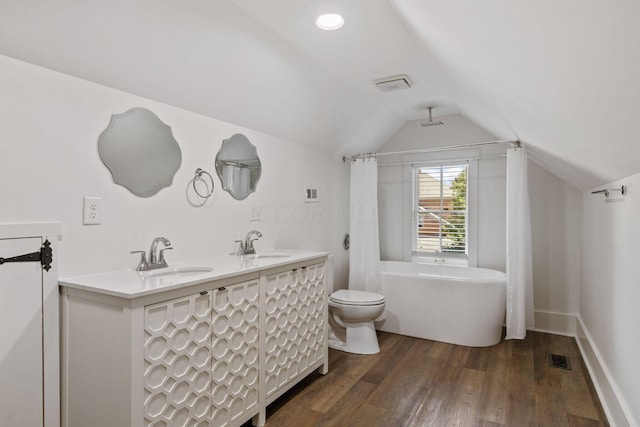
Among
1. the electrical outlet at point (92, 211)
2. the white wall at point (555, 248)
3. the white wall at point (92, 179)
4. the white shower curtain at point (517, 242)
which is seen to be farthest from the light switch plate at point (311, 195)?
the white wall at point (555, 248)

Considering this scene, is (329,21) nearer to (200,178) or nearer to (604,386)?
(200,178)

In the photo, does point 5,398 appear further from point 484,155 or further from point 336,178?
point 484,155

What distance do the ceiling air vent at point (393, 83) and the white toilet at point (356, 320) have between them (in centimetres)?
180

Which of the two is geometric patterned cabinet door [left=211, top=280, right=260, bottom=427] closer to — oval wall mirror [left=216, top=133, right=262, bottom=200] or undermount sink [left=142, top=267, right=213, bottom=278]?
undermount sink [left=142, top=267, right=213, bottom=278]

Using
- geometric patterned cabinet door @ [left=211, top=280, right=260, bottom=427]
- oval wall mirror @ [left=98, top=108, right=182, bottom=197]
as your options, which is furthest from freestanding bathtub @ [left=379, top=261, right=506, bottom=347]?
oval wall mirror @ [left=98, top=108, right=182, bottom=197]

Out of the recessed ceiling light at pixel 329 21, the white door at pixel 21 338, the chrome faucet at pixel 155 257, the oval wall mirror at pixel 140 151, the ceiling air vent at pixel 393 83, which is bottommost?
the white door at pixel 21 338

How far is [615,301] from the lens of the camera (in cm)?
221

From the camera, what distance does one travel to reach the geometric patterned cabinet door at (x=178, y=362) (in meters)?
1.55

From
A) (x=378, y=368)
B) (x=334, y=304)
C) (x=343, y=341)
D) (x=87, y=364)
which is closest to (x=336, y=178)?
(x=334, y=304)

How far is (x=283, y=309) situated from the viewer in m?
2.36

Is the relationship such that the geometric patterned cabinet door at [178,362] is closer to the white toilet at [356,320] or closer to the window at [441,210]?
the white toilet at [356,320]

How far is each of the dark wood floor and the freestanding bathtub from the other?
0.17 m

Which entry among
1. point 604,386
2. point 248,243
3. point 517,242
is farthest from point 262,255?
point 604,386

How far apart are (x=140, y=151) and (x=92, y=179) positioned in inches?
12.0
